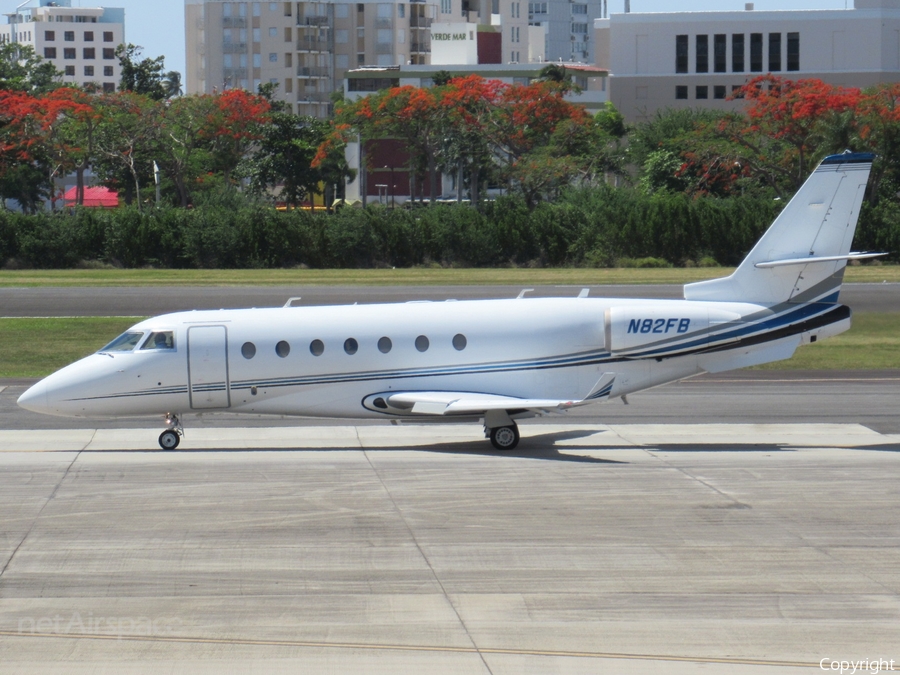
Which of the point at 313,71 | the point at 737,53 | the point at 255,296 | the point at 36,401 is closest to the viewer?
the point at 36,401

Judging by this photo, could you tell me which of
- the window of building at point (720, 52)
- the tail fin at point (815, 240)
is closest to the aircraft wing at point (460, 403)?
the tail fin at point (815, 240)

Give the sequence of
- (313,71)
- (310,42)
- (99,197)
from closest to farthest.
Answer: (99,197)
(310,42)
(313,71)

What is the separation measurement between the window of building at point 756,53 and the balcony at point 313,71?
7199cm

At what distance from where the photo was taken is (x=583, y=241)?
211 feet

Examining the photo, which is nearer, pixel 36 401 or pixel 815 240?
pixel 36 401

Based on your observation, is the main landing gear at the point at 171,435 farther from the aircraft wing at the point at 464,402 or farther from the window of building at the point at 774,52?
the window of building at the point at 774,52

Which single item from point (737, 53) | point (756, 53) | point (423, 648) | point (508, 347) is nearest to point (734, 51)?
point (737, 53)

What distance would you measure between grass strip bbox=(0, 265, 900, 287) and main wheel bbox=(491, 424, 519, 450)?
32.7m

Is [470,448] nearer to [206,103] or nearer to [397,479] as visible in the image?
[397,479]

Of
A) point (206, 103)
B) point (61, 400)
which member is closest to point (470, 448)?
point (61, 400)

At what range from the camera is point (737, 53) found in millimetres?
122188

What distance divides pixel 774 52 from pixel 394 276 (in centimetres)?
7884

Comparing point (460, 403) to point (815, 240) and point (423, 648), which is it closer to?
point (815, 240)

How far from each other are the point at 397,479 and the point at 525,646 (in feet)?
24.1
